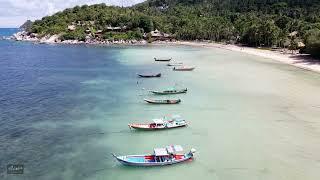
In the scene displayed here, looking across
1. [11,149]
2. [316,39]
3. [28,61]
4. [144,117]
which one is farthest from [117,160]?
[28,61]

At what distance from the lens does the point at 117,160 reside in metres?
40.0

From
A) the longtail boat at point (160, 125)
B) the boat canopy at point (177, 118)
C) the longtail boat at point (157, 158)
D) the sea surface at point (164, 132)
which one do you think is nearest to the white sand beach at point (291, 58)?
the sea surface at point (164, 132)

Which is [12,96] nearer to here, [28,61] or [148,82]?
[148,82]

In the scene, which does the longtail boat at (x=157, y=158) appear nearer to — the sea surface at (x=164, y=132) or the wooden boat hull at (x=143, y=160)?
the wooden boat hull at (x=143, y=160)

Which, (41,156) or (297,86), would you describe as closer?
(41,156)

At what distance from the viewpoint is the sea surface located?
38.9 meters

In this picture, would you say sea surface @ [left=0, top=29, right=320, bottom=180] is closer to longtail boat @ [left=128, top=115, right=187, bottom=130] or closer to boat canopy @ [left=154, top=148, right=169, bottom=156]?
longtail boat @ [left=128, top=115, right=187, bottom=130]

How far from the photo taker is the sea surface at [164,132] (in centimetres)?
3891

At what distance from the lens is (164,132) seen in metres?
50.1

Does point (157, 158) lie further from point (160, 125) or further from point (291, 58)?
point (291, 58)

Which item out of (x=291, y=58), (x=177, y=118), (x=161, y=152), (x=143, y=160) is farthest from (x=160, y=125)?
(x=291, y=58)

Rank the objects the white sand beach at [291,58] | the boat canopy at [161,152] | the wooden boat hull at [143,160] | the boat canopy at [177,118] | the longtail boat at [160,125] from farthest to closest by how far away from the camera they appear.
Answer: the white sand beach at [291,58], the boat canopy at [177,118], the longtail boat at [160,125], the boat canopy at [161,152], the wooden boat hull at [143,160]

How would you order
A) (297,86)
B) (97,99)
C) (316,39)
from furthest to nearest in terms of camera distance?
(316,39) < (297,86) < (97,99)

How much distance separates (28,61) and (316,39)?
94.0 metres
